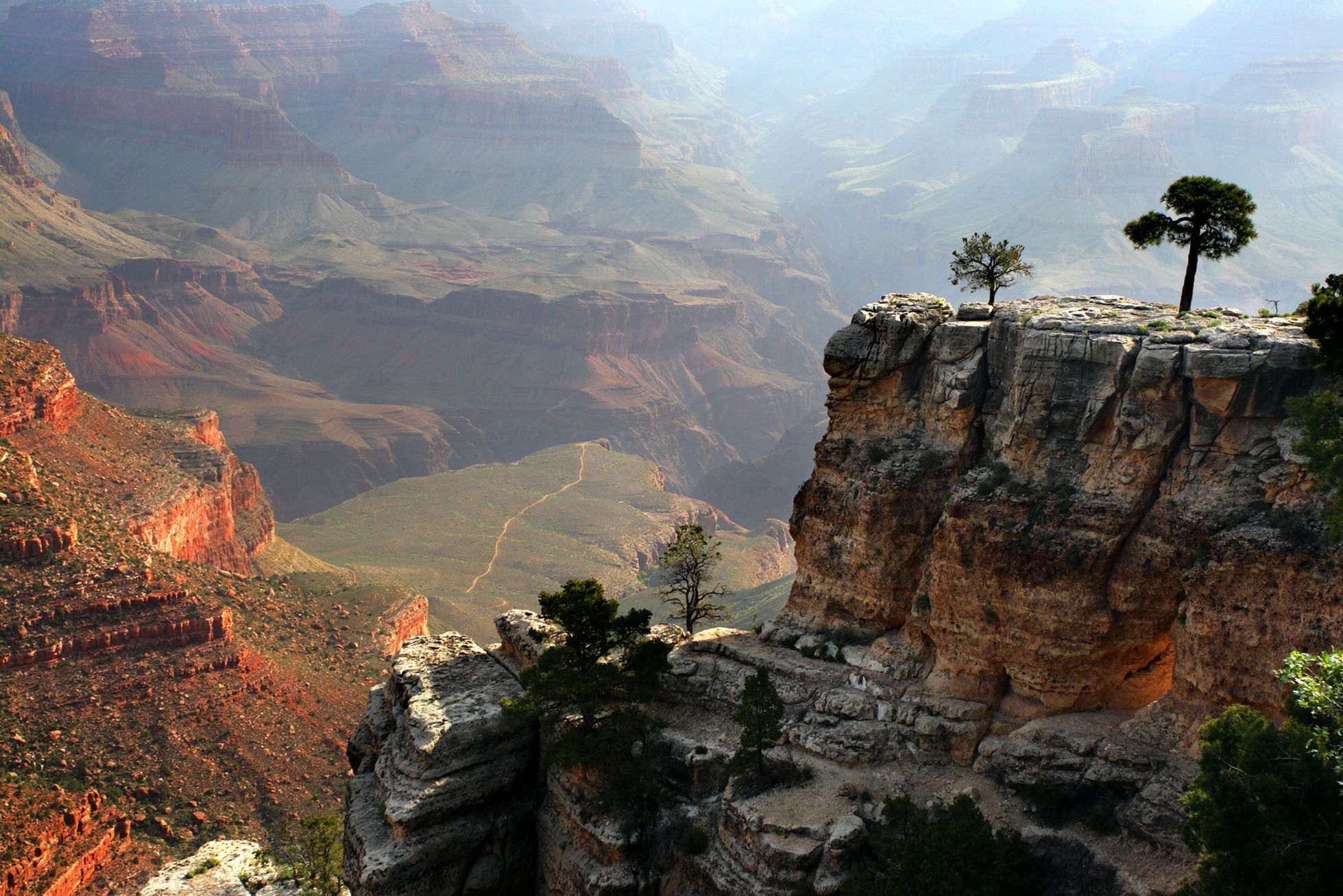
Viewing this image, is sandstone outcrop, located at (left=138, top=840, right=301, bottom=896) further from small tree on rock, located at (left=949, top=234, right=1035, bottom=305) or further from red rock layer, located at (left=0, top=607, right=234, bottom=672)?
small tree on rock, located at (left=949, top=234, right=1035, bottom=305)

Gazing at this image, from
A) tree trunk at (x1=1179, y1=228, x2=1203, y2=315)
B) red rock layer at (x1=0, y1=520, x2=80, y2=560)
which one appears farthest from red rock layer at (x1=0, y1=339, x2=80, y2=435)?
tree trunk at (x1=1179, y1=228, x2=1203, y2=315)

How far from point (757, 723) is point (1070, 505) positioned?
511 inches

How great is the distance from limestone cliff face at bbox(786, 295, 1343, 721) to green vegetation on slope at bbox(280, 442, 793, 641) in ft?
195

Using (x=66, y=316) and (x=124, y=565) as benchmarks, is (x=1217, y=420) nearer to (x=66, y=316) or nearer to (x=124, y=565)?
(x=124, y=565)

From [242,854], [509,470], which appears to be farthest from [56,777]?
[509,470]

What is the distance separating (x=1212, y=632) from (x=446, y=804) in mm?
27617

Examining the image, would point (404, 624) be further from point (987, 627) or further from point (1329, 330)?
point (1329, 330)

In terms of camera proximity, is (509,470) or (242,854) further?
(509,470)

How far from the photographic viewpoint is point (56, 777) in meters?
56.2

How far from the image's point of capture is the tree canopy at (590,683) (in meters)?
42.1

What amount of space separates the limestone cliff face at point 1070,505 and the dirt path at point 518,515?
2939 inches

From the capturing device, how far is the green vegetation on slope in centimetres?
11325

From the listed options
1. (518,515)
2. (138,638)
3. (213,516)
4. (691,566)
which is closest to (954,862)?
(691,566)

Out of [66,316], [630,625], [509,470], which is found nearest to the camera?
[630,625]
